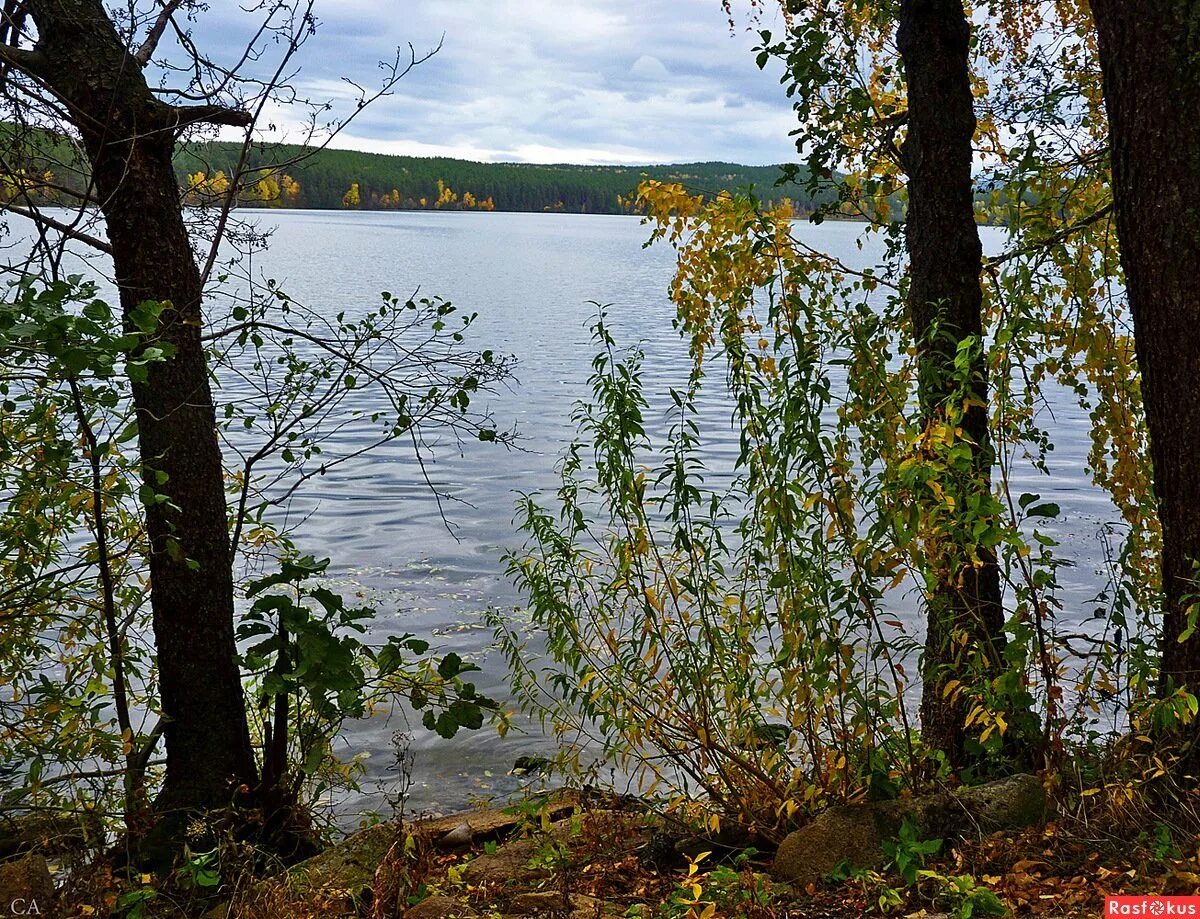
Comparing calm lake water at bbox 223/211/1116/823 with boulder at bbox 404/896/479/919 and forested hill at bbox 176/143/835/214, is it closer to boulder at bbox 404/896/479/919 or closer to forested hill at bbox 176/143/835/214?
boulder at bbox 404/896/479/919

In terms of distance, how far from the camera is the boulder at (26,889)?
4125mm

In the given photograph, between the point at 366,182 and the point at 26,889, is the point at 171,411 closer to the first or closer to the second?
the point at 26,889

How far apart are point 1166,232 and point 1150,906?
2.27 metres

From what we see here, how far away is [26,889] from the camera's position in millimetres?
4230

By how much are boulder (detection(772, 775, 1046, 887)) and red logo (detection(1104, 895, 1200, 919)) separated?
72 centimetres

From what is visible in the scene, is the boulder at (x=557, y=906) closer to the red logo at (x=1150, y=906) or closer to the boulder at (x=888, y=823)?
the boulder at (x=888, y=823)

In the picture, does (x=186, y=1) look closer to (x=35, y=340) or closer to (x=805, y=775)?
(x=35, y=340)

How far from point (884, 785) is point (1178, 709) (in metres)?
1.25

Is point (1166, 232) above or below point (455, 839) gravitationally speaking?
above

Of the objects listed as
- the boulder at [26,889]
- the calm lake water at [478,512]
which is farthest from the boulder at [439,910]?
the calm lake water at [478,512]

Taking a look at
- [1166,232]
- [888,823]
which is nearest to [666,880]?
[888,823]

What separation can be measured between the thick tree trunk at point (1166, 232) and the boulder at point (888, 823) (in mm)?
726

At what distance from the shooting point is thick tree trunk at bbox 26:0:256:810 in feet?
15.6

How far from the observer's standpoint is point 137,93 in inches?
192
